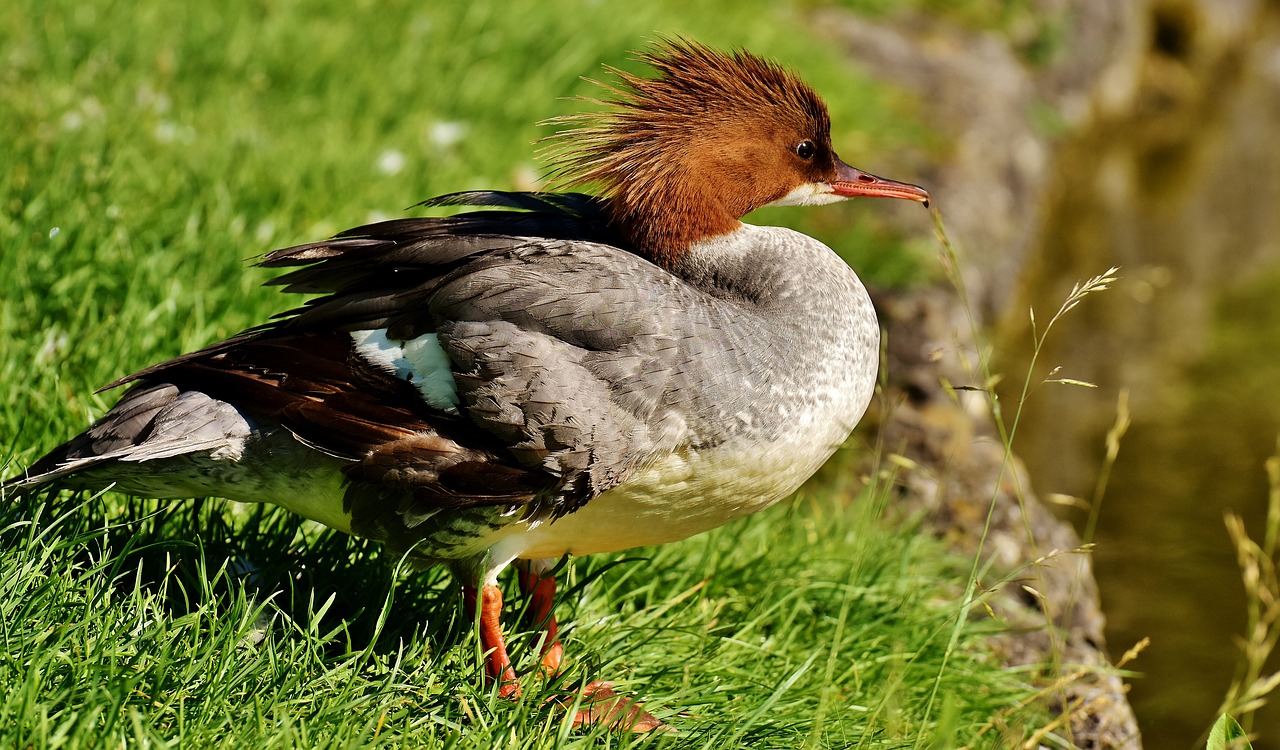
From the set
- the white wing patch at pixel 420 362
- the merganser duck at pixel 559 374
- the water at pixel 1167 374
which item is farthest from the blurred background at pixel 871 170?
the white wing patch at pixel 420 362

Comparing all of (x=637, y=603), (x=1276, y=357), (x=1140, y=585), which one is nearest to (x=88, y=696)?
(x=637, y=603)

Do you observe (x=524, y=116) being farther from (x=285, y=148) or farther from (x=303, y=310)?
(x=303, y=310)

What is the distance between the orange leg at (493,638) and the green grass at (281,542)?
0.07 metres

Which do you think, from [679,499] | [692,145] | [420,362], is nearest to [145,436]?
[420,362]

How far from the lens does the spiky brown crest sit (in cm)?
291

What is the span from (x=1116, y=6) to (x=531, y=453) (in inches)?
434

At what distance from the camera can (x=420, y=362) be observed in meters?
2.71

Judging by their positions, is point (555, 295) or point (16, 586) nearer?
point (16, 586)

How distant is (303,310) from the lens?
9.82ft

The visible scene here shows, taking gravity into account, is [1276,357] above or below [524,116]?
below

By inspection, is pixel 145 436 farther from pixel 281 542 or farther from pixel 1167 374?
pixel 1167 374

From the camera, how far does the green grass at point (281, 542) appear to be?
2.45 meters

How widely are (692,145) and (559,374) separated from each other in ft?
2.13

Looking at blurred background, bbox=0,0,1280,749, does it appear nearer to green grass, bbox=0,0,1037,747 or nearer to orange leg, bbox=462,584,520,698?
green grass, bbox=0,0,1037,747
